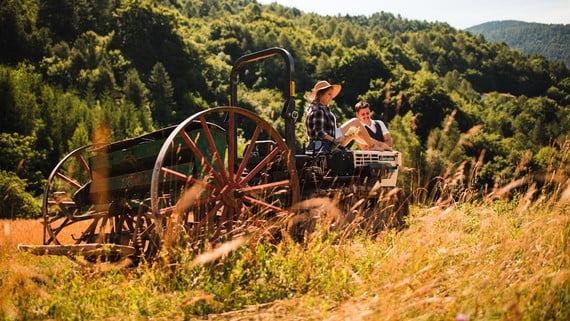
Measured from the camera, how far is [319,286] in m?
4.20

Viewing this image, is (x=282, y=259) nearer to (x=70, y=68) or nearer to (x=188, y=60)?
(x=70, y=68)

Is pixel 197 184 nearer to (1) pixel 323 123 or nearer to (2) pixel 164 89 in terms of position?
(1) pixel 323 123

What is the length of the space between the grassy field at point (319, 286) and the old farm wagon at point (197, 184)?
41 cm

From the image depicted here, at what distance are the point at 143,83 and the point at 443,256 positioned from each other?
64.3 meters

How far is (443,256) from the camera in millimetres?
4145

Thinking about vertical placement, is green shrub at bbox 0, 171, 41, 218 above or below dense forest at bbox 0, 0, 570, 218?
below

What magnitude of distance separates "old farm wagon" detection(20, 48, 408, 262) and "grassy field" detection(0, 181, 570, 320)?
410 millimetres

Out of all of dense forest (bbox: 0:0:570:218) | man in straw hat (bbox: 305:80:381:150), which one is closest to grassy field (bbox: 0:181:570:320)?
man in straw hat (bbox: 305:80:381:150)

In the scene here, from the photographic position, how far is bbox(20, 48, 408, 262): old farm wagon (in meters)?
4.98

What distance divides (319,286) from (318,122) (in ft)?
9.78

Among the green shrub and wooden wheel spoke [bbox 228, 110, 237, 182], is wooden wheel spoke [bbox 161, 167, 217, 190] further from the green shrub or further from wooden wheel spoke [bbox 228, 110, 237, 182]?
the green shrub

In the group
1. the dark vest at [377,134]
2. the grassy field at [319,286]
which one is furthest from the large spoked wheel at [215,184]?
the dark vest at [377,134]

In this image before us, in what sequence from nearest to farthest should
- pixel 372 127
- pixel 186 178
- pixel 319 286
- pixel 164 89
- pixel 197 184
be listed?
pixel 319 286 < pixel 197 184 < pixel 186 178 < pixel 372 127 < pixel 164 89

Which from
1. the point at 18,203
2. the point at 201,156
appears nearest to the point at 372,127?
the point at 201,156
